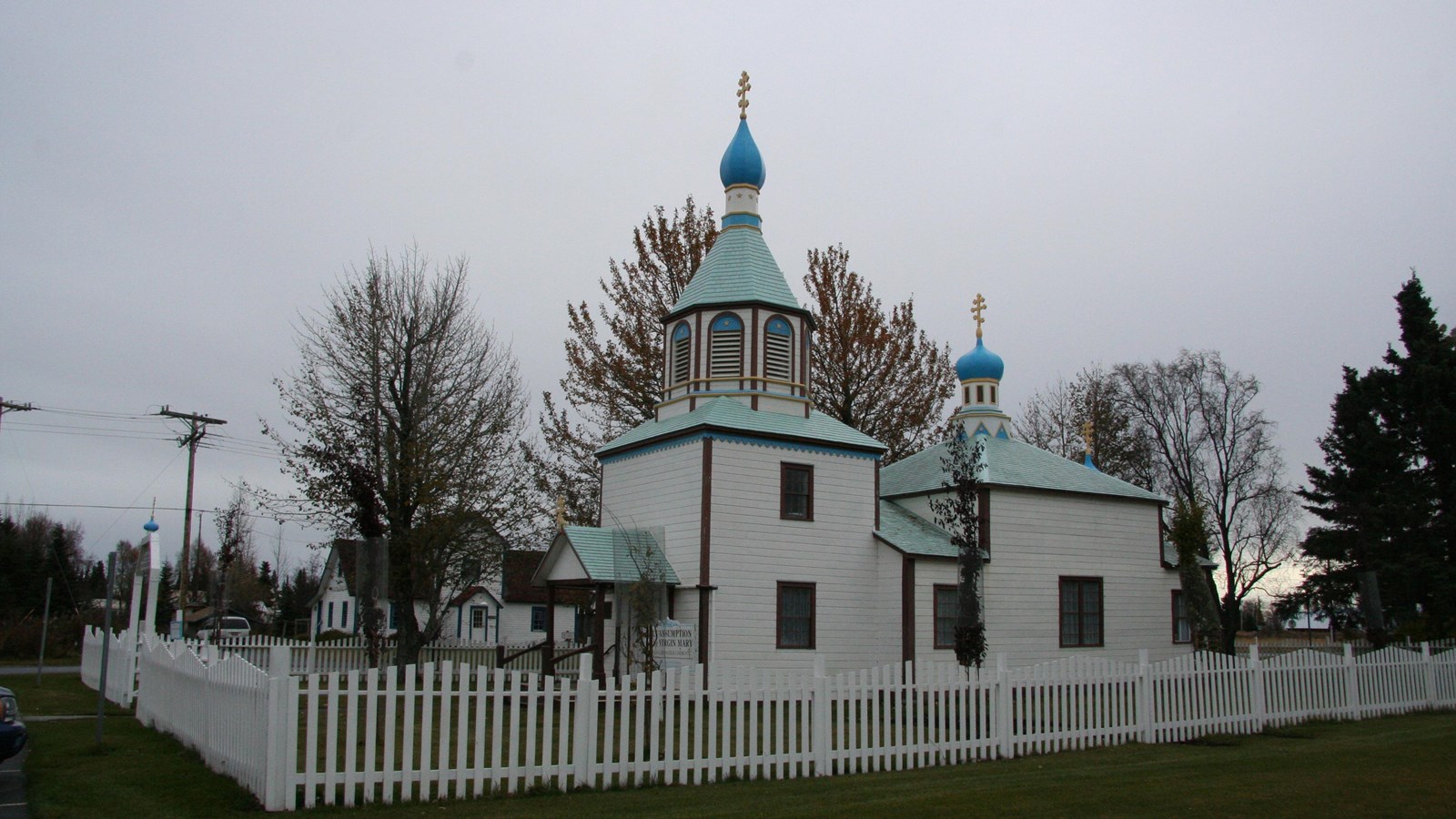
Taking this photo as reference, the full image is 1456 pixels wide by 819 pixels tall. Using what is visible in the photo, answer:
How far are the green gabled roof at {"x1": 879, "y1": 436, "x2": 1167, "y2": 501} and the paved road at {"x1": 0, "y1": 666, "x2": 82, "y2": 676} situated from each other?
24891mm

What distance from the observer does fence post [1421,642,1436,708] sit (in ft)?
70.3

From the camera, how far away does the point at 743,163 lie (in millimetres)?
27328

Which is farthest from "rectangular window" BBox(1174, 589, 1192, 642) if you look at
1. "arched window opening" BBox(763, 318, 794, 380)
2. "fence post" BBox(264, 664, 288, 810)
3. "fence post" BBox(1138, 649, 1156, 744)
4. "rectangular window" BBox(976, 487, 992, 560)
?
"fence post" BBox(264, 664, 288, 810)

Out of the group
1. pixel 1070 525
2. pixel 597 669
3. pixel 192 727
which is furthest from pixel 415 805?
pixel 1070 525

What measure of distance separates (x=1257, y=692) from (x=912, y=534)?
896 cm

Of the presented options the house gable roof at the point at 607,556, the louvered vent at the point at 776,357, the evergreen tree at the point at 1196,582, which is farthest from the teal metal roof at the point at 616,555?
the evergreen tree at the point at 1196,582

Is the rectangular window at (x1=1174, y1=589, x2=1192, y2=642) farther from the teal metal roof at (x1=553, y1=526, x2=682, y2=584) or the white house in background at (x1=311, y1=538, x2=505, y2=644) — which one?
the white house in background at (x1=311, y1=538, x2=505, y2=644)

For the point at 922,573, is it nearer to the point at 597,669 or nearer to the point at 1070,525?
the point at 1070,525

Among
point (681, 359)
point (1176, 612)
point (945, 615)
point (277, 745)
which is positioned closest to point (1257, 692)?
point (945, 615)

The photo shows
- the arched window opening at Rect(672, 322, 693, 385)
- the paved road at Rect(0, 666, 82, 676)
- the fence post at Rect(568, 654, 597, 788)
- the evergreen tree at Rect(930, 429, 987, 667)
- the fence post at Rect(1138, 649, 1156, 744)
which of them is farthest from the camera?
the paved road at Rect(0, 666, 82, 676)

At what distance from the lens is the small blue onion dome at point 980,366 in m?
31.8

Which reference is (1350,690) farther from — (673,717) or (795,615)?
(673,717)

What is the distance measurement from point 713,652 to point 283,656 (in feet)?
43.1

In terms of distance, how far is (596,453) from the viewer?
26609 mm
